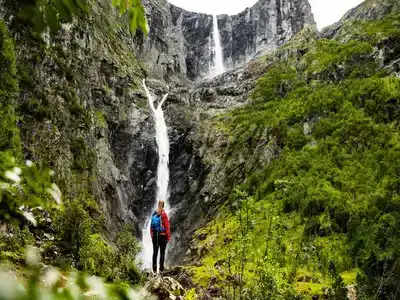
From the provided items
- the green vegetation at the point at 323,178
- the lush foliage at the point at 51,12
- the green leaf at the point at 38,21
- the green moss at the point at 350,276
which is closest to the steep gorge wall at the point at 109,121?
the green vegetation at the point at 323,178

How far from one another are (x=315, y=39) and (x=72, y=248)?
1972 inches

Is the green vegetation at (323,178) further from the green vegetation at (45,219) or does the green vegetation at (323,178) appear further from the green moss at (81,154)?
the green moss at (81,154)

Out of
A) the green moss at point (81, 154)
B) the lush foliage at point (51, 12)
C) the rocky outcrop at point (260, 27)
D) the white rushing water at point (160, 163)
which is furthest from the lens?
the rocky outcrop at point (260, 27)

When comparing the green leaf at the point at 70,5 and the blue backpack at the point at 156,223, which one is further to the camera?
the blue backpack at the point at 156,223

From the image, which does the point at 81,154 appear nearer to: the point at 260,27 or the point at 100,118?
the point at 100,118

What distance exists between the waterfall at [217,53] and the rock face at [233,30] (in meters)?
0.84

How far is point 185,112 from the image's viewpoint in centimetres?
5519

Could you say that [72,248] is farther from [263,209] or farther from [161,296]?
[263,209]

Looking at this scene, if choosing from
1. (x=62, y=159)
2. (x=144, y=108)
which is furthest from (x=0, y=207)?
(x=144, y=108)

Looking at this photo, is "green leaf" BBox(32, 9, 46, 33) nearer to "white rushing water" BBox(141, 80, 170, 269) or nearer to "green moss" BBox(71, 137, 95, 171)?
"green moss" BBox(71, 137, 95, 171)

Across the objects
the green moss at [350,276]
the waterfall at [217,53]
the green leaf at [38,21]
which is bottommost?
the green moss at [350,276]

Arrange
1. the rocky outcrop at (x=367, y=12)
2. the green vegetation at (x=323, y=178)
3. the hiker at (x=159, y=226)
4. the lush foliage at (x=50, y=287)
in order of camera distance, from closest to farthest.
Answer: the lush foliage at (x=50, y=287) → the hiker at (x=159, y=226) → the green vegetation at (x=323, y=178) → the rocky outcrop at (x=367, y=12)

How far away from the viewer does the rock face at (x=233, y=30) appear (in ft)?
300

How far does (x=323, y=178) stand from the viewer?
34750 mm
